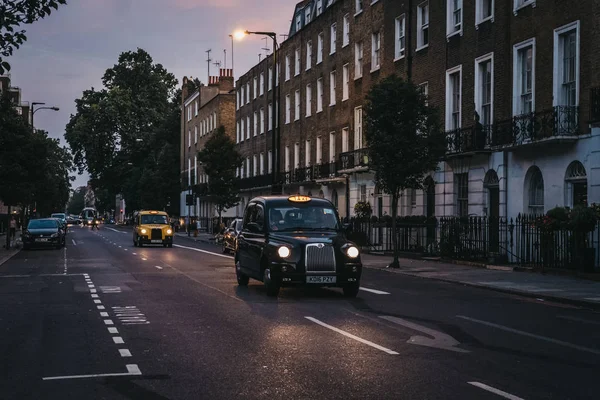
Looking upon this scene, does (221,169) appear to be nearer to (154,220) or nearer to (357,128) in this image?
(154,220)

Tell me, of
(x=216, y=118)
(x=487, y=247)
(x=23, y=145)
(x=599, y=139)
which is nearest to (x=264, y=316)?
(x=599, y=139)

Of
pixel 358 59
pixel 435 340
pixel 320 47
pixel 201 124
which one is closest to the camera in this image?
pixel 435 340

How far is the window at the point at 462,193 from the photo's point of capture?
108 ft

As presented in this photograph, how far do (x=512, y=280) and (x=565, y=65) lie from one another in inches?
323

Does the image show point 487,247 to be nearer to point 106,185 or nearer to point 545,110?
point 545,110

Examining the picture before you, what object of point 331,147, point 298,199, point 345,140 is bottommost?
point 298,199

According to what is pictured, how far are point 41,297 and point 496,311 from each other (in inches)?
340

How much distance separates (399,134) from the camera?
2734 centimetres

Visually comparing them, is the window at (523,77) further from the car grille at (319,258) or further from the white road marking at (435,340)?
the white road marking at (435,340)

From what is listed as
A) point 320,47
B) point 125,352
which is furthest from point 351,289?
point 320,47

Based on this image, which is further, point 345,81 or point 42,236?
point 345,81

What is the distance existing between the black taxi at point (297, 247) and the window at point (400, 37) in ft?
72.9

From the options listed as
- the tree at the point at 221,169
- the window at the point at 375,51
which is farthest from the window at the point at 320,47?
the tree at the point at 221,169

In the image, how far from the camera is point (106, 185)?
9912 centimetres
